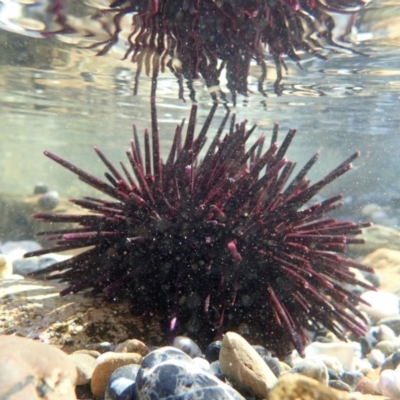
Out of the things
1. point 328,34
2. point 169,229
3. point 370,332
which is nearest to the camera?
point 169,229

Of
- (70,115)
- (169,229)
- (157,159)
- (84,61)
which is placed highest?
(84,61)

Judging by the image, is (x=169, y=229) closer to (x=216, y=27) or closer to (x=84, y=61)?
(x=216, y=27)

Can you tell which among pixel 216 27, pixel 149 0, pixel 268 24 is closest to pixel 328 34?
pixel 268 24

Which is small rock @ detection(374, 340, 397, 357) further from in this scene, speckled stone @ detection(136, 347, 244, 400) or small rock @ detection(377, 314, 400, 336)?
speckled stone @ detection(136, 347, 244, 400)

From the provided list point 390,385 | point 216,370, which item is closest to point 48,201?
point 216,370

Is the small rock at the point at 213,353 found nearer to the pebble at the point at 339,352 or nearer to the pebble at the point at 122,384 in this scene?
the pebble at the point at 122,384

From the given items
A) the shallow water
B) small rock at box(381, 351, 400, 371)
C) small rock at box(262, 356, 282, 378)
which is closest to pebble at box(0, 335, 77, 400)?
small rock at box(262, 356, 282, 378)

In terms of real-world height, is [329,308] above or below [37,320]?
above
